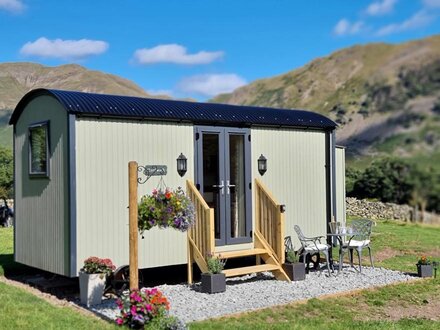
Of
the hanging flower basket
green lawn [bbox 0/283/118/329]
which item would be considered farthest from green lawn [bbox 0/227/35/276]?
the hanging flower basket

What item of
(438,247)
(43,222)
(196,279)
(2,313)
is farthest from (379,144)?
(438,247)

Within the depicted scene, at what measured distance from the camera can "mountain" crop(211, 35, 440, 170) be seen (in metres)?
0.69

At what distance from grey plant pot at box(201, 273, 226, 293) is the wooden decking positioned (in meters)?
0.23

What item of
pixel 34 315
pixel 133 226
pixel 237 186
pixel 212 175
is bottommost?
pixel 34 315

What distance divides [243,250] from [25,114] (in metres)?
4.21

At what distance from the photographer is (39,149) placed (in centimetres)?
793

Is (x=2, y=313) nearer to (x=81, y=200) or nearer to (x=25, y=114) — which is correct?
(x=81, y=200)

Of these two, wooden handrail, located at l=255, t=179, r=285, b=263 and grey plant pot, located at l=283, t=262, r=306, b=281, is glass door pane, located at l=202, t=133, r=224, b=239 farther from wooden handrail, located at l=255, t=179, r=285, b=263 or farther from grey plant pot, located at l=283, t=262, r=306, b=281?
grey plant pot, located at l=283, t=262, r=306, b=281

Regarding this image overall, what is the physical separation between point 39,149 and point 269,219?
3877 millimetres

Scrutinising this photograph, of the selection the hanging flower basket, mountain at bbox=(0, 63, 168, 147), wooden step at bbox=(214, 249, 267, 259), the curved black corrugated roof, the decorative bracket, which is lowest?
wooden step at bbox=(214, 249, 267, 259)

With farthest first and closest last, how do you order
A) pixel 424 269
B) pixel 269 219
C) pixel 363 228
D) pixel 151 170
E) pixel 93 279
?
pixel 363 228 < pixel 269 219 < pixel 424 269 < pixel 151 170 < pixel 93 279

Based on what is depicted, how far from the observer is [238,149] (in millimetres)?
8898

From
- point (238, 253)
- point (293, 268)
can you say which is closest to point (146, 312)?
point (238, 253)

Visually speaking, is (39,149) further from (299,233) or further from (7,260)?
(299,233)
